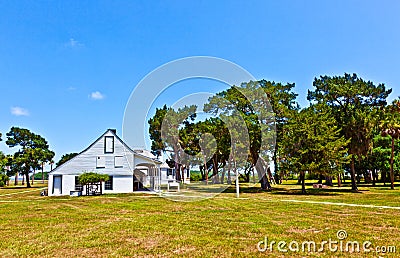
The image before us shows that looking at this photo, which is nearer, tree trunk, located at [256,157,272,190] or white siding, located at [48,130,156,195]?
white siding, located at [48,130,156,195]

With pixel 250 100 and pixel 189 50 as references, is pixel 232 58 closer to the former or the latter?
pixel 189 50

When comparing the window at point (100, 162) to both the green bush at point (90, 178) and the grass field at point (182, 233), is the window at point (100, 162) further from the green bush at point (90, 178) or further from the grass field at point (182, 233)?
the grass field at point (182, 233)

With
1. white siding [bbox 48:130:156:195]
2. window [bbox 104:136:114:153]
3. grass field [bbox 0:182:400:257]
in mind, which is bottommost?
grass field [bbox 0:182:400:257]

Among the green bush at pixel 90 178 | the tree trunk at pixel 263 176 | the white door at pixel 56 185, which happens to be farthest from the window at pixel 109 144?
the tree trunk at pixel 263 176

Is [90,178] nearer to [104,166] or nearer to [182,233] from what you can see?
[104,166]

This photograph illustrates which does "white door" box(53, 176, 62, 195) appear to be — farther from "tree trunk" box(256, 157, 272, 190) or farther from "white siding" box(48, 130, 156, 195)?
"tree trunk" box(256, 157, 272, 190)

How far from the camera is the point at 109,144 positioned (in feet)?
93.3

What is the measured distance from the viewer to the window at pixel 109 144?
93.1 feet

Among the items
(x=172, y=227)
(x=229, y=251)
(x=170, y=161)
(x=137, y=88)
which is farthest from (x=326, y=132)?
(x=170, y=161)

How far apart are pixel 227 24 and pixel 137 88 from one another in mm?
6438

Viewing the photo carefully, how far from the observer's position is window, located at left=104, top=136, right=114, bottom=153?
93.1 ft

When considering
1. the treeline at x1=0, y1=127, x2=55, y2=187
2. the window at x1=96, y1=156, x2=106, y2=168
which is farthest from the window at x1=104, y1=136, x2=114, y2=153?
the treeline at x1=0, y1=127, x2=55, y2=187

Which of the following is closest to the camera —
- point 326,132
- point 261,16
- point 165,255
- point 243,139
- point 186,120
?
point 165,255

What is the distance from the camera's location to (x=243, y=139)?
90.4 ft
